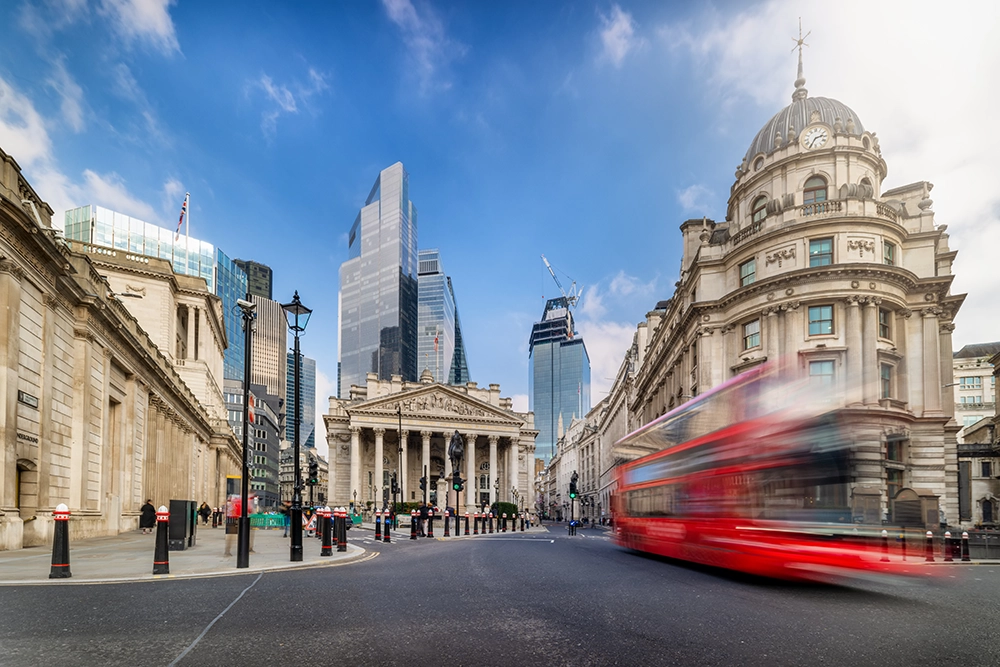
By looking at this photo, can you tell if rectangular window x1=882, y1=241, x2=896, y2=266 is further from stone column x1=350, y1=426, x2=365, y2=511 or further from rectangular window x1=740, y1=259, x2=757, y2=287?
stone column x1=350, y1=426, x2=365, y2=511

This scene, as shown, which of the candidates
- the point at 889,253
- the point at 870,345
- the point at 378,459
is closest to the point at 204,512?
the point at 870,345

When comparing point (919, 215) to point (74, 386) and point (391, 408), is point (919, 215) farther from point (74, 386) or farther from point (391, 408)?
point (391, 408)

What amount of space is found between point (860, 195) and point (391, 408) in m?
65.1

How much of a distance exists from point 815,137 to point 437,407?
62789 millimetres

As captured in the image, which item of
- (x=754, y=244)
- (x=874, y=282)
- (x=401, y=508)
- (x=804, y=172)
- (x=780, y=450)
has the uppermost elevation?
(x=804, y=172)

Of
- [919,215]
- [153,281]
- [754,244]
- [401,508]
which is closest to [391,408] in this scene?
[401,508]

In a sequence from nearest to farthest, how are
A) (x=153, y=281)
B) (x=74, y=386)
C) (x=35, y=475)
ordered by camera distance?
(x=35, y=475)
(x=74, y=386)
(x=153, y=281)

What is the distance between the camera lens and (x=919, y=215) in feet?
121

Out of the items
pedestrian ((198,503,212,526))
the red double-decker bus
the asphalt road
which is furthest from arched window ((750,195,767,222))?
pedestrian ((198,503,212,526))

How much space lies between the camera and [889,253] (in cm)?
3484

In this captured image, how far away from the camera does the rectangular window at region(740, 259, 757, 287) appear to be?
123 feet

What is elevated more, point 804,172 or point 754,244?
point 804,172

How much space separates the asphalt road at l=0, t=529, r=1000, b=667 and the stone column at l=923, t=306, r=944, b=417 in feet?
88.6

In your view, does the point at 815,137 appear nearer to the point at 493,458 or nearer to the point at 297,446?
the point at 297,446
